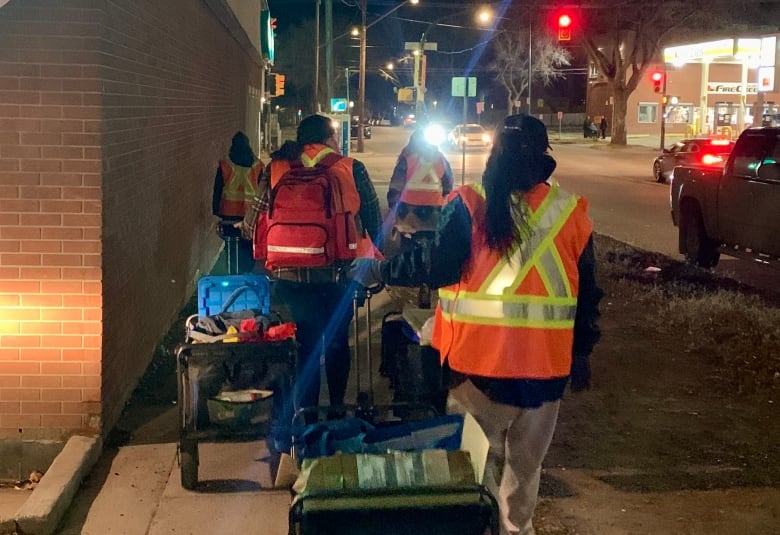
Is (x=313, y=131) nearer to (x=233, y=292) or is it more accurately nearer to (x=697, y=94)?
(x=233, y=292)

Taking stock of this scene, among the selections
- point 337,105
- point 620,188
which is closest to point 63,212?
point 620,188

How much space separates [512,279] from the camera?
11.8ft

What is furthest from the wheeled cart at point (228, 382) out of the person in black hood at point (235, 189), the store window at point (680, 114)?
the store window at point (680, 114)

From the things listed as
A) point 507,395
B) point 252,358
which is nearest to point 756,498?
A: point 507,395

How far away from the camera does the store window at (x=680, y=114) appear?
71.5 meters

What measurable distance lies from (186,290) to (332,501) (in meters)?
8.04

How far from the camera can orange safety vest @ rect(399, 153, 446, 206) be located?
1005 cm

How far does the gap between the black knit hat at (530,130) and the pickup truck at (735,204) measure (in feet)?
28.2

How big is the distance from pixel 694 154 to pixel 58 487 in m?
24.9

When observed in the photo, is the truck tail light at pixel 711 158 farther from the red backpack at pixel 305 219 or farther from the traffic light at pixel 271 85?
the traffic light at pixel 271 85

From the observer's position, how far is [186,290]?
34.9ft

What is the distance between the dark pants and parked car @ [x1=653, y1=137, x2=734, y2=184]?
19.6 meters

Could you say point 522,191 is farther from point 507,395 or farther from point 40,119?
point 40,119

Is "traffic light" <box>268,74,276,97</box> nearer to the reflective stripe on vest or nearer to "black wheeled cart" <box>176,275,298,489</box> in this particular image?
"black wheeled cart" <box>176,275,298,489</box>
